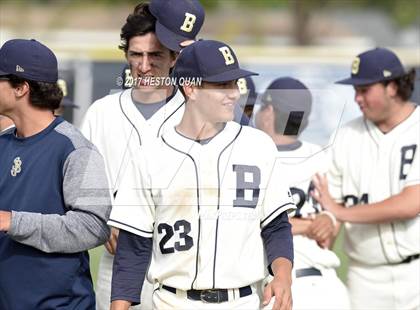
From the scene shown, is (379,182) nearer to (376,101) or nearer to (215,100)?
(376,101)

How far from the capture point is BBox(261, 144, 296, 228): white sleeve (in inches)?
174

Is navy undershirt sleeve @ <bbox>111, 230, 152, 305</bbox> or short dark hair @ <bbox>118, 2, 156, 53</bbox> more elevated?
short dark hair @ <bbox>118, 2, 156, 53</bbox>

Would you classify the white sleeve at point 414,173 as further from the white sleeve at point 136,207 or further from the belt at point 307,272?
the white sleeve at point 136,207

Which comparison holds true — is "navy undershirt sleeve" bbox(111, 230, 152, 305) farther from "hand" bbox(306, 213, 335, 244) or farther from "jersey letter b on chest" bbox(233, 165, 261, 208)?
"hand" bbox(306, 213, 335, 244)

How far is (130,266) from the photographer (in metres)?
4.41

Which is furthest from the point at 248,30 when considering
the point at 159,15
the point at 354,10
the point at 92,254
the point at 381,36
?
the point at 159,15

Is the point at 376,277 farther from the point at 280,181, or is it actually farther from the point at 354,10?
the point at 354,10

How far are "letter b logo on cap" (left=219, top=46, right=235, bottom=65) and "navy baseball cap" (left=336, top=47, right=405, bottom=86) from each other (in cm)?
221

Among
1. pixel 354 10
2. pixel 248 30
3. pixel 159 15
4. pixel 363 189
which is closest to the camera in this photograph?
pixel 159 15

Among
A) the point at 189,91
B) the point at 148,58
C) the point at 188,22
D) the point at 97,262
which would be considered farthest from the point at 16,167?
the point at 97,262

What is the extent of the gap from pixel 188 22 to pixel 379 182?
177 cm

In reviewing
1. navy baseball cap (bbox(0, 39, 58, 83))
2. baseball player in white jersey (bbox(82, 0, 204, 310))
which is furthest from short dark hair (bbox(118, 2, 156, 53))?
navy baseball cap (bbox(0, 39, 58, 83))

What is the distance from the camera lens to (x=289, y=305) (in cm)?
431

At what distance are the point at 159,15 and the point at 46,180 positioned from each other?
124 cm
